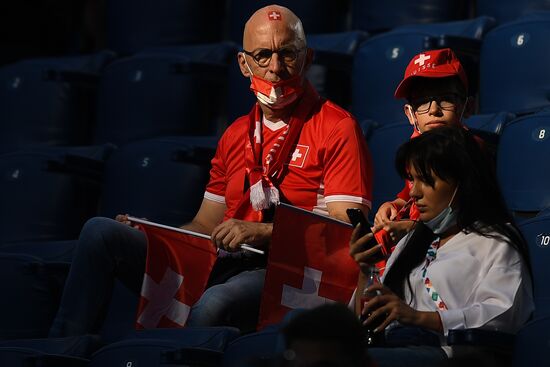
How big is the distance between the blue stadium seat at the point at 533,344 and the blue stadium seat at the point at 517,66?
1.30 m

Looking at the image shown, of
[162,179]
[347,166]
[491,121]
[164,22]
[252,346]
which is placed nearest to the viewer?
[252,346]

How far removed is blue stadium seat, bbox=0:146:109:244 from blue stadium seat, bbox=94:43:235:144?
0.29 meters

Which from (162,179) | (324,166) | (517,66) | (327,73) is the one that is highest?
(517,66)

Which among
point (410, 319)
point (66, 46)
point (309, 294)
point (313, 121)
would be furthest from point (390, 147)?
point (66, 46)

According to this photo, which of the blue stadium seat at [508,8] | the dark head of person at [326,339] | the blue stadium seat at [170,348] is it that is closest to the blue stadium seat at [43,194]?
the blue stadium seat at [170,348]

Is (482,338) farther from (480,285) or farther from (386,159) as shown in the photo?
(386,159)

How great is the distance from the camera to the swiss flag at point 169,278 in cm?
299

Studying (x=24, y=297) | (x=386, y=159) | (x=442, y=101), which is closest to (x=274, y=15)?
(x=442, y=101)

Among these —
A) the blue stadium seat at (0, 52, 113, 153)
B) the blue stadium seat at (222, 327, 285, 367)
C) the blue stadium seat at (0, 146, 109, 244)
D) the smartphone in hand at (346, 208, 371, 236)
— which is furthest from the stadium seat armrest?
the blue stadium seat at (0, 52, 113, 153)

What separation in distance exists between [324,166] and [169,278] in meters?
0.45

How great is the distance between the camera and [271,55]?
10.1 ft

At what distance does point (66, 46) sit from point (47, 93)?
822 mm

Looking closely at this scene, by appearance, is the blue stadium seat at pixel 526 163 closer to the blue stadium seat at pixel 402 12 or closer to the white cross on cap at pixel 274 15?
the white cross on cap at pixel 274 15

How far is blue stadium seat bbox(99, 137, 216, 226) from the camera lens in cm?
375
